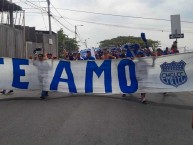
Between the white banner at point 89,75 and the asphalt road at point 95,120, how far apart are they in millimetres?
406

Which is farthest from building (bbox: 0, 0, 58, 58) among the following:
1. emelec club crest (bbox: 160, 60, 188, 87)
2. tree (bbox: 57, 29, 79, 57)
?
tree (bbox: 57, 29, 79, 57)

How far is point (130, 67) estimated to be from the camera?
11539 mm

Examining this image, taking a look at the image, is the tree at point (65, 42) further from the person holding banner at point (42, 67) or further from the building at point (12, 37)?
the person holding banner at point (42, 67)

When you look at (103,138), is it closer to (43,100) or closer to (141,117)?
(141,117)

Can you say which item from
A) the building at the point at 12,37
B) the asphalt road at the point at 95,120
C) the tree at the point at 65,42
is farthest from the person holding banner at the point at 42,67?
the tree at the point at 65,42

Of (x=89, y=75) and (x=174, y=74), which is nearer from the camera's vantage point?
(x=174, y=74)

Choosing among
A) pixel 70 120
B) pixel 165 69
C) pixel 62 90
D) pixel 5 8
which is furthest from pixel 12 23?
pixel 70 120

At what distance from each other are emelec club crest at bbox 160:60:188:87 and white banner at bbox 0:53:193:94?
0.11 feet

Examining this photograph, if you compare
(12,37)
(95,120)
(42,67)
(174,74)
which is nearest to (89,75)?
(42,67)

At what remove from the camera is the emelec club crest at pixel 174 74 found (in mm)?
10891

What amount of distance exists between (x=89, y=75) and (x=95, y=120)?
4276mm

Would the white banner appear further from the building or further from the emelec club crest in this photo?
the building

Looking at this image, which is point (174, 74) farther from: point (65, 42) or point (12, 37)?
point (65, 42)

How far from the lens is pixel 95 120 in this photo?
307 inches
